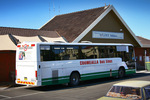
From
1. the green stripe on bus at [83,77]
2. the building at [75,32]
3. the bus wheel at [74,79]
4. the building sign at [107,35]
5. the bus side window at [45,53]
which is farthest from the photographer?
the building sign at [107,35]

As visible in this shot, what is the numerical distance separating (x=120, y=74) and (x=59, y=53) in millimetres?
7407

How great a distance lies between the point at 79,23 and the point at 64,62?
12529 millimetres

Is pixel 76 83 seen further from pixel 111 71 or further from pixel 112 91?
pixel 112 91

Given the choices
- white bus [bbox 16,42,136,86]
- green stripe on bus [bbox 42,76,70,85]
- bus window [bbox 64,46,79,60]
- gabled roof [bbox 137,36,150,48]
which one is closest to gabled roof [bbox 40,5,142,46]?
gabled roof [bbox 137,36,150,48]

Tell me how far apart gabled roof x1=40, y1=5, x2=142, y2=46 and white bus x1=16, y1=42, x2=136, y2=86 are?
18.5 feet

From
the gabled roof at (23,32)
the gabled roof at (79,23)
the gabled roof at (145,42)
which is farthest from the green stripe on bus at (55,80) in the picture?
the gabled roof at (145,42)

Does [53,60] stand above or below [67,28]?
below

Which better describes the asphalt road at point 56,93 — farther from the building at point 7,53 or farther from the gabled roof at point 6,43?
the gabled roof at point 6,43

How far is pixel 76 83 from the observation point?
16250mm

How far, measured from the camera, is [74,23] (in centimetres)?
2809

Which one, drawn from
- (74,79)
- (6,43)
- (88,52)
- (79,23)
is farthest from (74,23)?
(74,79)

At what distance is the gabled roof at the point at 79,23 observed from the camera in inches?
971

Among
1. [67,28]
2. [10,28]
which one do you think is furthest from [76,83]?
[67,28]

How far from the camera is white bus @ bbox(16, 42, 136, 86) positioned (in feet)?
46.2
